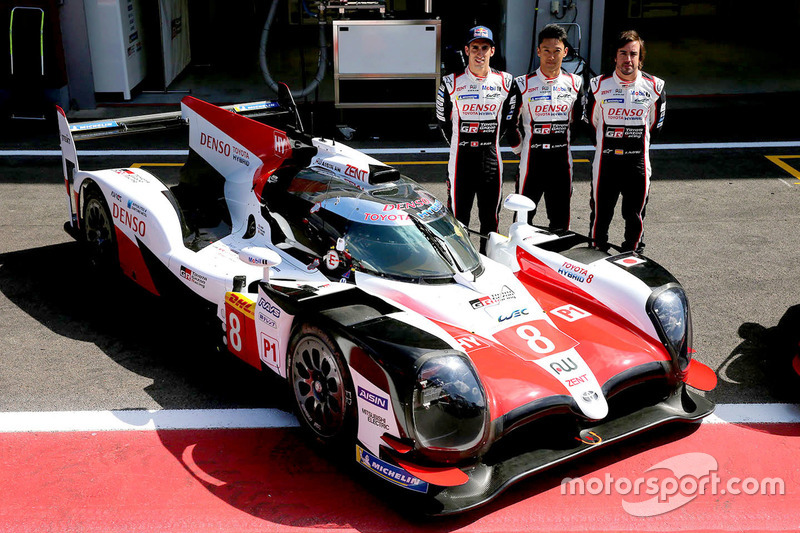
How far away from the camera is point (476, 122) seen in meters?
6.93

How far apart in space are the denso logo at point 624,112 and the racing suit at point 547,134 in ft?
1.07

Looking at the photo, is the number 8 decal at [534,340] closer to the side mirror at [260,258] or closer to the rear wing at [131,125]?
the side mirror at [260,258]

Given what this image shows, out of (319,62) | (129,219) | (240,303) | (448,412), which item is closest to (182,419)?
(240,303)

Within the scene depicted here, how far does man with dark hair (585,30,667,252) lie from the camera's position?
266 inches

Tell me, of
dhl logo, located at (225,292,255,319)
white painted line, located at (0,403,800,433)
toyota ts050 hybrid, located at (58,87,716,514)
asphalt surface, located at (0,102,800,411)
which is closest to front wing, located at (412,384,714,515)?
toyota ts050 hybrid, located at (58,87,716,514)

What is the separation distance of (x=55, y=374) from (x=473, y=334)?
8.97 ft

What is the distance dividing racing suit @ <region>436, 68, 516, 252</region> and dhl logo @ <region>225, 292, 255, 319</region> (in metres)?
2.51

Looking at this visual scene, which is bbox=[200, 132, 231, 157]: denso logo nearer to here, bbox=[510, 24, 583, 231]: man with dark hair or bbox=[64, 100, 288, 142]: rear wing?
bbox=[64, 100, 288, 142]: rear wing

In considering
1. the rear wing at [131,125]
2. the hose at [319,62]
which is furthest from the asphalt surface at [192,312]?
the hose at [319,62]

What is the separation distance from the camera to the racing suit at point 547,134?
6895 mm

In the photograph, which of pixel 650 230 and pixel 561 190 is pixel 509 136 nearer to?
pixel 561 190

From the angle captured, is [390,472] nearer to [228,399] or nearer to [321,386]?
[321,386]

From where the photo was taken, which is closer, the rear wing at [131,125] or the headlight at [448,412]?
the headlight at [448,412]
